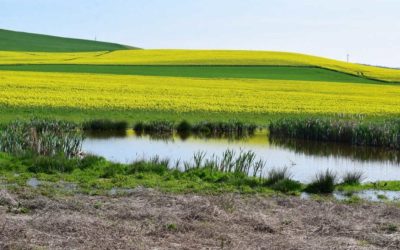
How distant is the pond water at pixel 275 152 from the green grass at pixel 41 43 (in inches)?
2652

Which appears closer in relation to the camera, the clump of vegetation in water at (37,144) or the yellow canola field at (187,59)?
the clump of vegetation in water at (37,144)

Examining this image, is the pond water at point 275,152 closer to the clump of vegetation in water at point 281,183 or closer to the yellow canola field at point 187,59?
the clump of vegetation in water at point 281,183

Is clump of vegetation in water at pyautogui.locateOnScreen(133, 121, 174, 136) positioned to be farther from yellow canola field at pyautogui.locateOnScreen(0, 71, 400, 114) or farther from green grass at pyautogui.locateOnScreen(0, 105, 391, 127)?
yellow canola field at pyautogui.locateOnScreen(0, 71, 400, 114)

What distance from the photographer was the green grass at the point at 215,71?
2584 inches

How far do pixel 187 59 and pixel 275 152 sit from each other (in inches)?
2067

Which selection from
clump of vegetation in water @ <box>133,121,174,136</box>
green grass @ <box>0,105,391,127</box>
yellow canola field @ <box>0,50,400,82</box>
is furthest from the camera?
yellow canola field @ <box>0,50,400,82</box>

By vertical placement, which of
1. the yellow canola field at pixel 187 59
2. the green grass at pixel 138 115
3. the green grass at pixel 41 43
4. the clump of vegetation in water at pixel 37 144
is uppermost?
the green grass at pixel 41 43

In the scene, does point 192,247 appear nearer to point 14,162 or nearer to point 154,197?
point 154,197

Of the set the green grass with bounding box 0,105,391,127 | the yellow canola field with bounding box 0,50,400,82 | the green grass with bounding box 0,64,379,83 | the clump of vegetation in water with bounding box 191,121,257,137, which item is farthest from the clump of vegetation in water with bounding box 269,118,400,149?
the yellow canola field with bounding box 0,50,400,82

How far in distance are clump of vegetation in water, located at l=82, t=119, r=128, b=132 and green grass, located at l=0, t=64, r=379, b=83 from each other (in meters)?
28.2

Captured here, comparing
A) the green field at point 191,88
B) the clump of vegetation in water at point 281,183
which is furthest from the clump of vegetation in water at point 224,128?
the clump of vegetation in water at point 281,183

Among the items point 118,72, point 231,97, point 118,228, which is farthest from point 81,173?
point 118,72

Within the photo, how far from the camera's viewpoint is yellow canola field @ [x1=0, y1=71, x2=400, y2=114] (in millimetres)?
42875

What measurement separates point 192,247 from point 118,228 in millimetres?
1612
